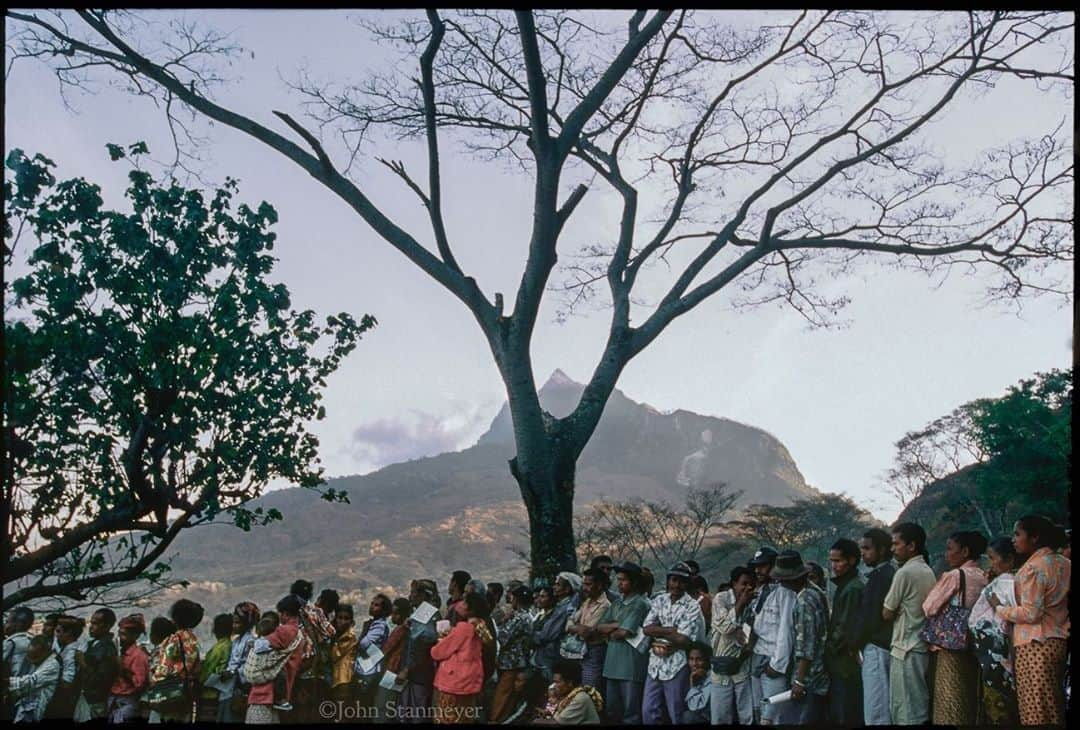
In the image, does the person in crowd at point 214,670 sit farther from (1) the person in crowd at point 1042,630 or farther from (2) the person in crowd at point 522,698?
(1) the person in crowd at point 1042,630

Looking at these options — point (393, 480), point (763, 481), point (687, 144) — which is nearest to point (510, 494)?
point (393, 480)

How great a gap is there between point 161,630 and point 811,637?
14.8 ft

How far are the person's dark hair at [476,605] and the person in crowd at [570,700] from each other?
84 cm

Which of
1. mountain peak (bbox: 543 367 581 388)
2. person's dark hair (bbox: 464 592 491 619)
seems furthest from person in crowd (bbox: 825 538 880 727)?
mountain peak (bbox: 543 367 581 388)

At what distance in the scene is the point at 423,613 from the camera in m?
7.34

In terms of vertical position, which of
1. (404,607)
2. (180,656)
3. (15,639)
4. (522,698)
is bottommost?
(522,698)

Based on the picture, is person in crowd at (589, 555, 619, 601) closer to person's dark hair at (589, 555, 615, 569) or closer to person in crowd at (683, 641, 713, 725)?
person's dark hair at (589, 555, 615, 569)

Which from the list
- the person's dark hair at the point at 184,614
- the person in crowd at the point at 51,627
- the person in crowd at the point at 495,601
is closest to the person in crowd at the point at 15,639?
the person in crowd at the point at 51,627

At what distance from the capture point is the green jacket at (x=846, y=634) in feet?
18.9

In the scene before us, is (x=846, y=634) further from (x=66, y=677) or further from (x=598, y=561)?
(x=66, y=677)

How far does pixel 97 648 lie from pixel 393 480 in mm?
109688

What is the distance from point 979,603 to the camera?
5.45m

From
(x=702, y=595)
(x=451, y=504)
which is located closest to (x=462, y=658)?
(x=702, y=595)

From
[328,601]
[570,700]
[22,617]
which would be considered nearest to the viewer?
[570,700]
